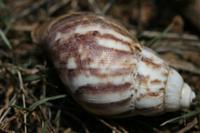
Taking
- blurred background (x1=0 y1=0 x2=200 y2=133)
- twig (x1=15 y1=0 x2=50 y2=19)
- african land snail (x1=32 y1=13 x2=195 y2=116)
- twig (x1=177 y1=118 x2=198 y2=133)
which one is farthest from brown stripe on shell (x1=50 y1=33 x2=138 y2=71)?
twig (x1=15 y1=0 x2=50 y2=19)

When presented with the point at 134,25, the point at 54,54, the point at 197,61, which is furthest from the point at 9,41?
the point at 197,61

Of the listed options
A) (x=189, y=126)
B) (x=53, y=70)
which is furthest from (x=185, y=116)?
(x=53, y=70)

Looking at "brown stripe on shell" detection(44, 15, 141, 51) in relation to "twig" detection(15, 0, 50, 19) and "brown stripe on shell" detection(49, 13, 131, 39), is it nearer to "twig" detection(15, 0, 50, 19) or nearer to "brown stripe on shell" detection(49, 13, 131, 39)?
"brown stripe on shell" detection(49, 13, 131, 39)

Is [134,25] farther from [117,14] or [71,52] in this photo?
[71,52]

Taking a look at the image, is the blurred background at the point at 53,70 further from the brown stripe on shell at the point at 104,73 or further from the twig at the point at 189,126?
the brown stripe on shell at the point at 104,73

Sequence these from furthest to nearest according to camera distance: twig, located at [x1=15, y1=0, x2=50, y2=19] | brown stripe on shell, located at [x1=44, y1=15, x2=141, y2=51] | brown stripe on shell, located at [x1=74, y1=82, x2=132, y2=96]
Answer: twig, located at [x1=15, y1=0, x2=50, y2=19]
brown stripe on shell, located at [x1=44, y1=15, x2=141, y2=51]
brown stripe on shell, located at [x1=74, y1=82, x2=132, y2=96]

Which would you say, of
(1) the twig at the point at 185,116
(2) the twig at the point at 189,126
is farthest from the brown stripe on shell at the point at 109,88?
(2) the twig at the point at 189,126

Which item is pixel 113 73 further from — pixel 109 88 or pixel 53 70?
pixel 53 70

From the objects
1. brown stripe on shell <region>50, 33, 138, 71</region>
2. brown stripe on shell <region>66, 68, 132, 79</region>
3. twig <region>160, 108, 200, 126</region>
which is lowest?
twig <region>160, 108, 200, 126</region>
